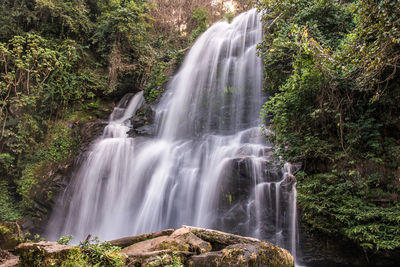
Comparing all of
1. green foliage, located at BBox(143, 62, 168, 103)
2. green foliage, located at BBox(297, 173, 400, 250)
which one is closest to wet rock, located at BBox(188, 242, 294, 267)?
→ green foliage, located at BBox(297, 173, 400, 250)

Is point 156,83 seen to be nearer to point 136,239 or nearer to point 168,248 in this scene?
point 136,239

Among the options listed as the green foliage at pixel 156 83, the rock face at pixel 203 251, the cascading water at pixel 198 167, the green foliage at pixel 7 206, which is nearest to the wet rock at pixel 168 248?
the rock face at pixel 203 251

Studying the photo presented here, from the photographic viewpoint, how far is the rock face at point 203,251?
3321 mm

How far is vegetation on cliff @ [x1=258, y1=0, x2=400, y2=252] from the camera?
450 centimetres

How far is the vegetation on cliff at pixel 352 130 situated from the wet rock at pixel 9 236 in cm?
574

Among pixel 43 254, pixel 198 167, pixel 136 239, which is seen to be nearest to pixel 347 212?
pixel 136 239

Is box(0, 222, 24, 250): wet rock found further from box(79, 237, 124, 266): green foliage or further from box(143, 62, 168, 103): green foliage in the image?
box(143, 62, 168, 103): green foliage

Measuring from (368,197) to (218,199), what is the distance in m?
3.64

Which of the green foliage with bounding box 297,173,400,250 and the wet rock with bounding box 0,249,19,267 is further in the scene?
the green foliage with bounding box 297,173,400,250

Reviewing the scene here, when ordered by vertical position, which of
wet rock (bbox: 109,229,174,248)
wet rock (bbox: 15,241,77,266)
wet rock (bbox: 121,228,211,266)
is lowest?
wet rock (bbox: 109,229,174,248)

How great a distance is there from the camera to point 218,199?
280 inches

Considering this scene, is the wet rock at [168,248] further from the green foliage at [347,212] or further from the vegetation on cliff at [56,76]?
the vegetation on cliff at [56,76]

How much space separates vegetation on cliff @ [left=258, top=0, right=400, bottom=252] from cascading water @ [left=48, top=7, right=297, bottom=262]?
0.90m

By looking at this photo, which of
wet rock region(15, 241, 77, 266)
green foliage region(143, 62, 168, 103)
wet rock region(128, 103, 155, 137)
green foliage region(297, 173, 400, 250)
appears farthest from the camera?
green foliage region(143, 62, 168, 103)
